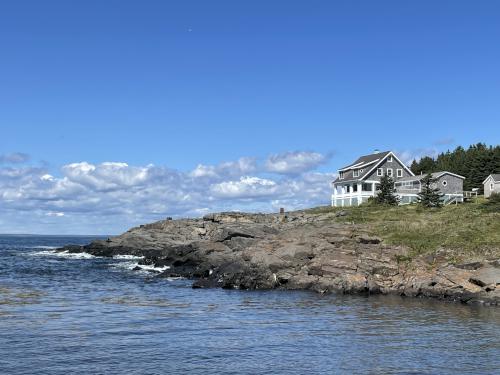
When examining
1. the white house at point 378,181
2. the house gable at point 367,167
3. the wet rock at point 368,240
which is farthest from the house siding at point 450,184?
the wet rock at point 368,240

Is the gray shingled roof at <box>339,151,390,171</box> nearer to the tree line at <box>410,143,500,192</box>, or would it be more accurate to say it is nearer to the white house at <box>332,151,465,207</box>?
the white house at <box>332,151,465,207</box>

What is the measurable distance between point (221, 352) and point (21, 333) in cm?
1127

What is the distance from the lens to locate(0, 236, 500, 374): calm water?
2428 cm

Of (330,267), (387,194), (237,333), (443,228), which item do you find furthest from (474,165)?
(237,333)

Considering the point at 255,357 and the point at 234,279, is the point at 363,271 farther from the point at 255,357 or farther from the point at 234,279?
the point at 255,357

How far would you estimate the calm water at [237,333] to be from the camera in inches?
956

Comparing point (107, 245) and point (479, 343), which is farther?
point (107, 245)

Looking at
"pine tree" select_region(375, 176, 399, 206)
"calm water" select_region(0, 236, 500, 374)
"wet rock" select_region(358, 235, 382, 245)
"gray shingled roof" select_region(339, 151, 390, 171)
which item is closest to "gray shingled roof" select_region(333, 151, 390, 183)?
"gray shingled roof" select_region(339, 151, 390, 171)

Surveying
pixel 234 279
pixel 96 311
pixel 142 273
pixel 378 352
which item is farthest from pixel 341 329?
pixel 142 273

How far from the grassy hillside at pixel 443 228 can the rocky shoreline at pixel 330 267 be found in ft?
6.84

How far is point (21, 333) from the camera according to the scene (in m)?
29.8

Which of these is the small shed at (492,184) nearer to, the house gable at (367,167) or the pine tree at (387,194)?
the house gable at (367,167)

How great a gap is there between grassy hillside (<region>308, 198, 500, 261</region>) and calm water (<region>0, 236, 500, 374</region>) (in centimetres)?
1124

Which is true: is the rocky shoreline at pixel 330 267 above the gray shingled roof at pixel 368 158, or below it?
below
